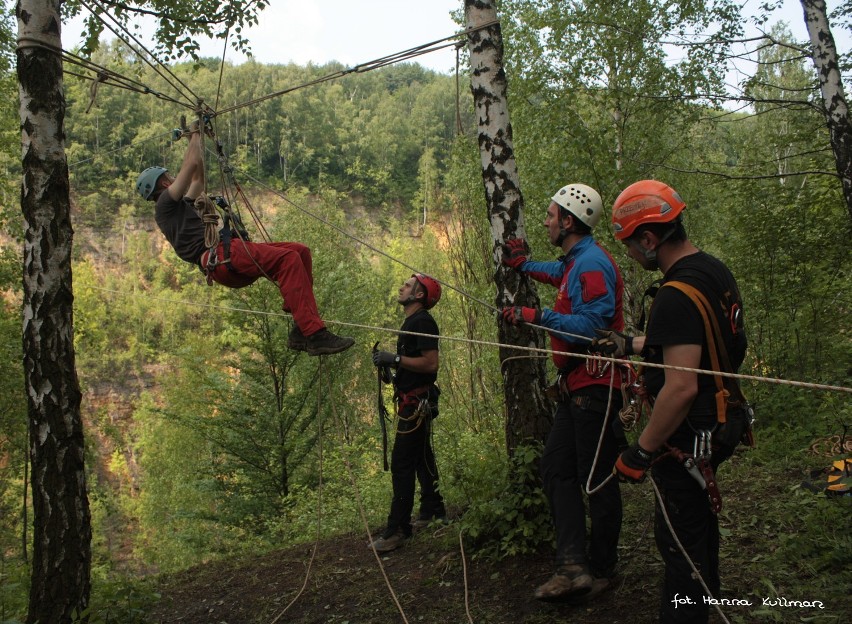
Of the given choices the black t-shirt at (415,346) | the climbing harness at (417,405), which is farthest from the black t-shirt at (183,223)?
the climbing harness at (417,405)

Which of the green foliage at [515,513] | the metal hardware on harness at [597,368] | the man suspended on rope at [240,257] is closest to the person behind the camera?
the metal hardware on harness at [597,368]

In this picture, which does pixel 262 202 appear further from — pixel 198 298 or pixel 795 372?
pixel 795 372

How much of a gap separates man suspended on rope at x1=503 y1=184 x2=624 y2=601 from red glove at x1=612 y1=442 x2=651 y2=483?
2.27ft

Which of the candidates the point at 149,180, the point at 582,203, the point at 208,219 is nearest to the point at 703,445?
the point at 582,203

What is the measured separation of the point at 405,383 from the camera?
539 cm

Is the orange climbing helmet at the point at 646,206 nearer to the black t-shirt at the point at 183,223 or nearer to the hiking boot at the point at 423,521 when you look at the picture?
the black t-shirt at the point at 183,223

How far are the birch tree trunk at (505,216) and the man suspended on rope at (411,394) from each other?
3.04 feet

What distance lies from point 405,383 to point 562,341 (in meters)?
2.00

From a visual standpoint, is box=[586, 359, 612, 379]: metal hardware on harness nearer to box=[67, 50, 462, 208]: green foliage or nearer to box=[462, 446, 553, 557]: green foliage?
box=[462, 446, 553, 557]: green foliage

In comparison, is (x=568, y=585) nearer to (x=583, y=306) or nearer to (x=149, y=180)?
(x=583, y=306)

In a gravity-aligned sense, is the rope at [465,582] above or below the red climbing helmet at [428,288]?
below

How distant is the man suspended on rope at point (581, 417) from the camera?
3.43m

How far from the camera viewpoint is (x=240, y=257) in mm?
4652

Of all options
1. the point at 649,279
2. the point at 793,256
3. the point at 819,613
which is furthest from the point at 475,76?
the point at 649,279
